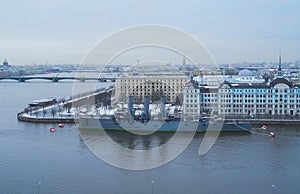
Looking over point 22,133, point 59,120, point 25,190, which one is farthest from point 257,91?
point 25,190

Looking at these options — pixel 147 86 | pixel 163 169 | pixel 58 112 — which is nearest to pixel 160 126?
pixel 163 169

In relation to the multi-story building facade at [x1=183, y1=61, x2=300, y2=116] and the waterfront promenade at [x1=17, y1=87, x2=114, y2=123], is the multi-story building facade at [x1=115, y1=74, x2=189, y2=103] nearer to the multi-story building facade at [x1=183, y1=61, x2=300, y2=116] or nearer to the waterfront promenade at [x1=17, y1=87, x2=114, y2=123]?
the waterfront promenade at [x1=17, y1=87, x2=114, y2=123]

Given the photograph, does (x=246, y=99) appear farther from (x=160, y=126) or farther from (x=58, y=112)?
(x=58, y=112)

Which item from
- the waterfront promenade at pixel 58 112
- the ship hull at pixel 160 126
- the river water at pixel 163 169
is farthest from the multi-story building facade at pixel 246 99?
the waterfront promenade at pixel 58 112

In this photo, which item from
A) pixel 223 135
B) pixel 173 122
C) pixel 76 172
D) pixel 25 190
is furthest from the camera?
pixel 173 122

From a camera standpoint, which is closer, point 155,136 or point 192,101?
point 155,136

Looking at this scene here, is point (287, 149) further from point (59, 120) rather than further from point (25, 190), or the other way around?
point (59, 120)
